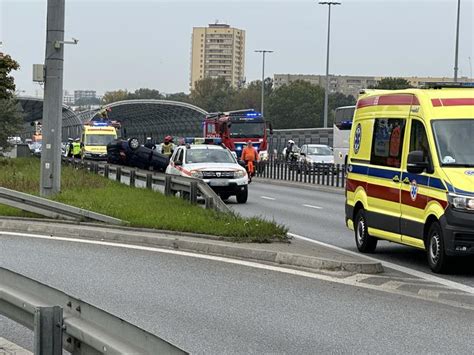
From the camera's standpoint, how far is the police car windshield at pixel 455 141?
37.5ft

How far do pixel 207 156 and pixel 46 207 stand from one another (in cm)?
1071

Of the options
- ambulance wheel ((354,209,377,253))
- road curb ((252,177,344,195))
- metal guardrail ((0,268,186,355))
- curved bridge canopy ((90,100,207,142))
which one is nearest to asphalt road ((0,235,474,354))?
metal guardrail ((0,268,186,355))

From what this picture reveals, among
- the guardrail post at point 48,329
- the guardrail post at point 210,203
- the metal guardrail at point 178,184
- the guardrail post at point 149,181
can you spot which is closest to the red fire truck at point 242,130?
the metal guardrail at point 178,184

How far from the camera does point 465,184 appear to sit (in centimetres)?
1095

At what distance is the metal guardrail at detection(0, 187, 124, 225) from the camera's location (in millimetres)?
15367

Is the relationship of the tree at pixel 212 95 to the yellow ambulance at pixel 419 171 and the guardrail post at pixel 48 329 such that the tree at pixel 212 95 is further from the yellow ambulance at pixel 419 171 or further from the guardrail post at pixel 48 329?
the guardrail post at pixel 48 329

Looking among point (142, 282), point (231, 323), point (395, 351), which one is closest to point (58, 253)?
point (142, 282)

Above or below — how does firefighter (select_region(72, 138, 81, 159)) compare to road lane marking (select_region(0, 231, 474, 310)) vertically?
above

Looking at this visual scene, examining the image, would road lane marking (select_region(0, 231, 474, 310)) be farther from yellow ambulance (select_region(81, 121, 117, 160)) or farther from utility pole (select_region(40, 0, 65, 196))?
yellow ambulance (select_region(81, 121, 117, 160))

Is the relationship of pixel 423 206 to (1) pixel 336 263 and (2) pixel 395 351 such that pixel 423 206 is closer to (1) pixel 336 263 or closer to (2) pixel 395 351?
(1) pixel 336 263

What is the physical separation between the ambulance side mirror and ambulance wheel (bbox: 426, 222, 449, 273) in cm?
79

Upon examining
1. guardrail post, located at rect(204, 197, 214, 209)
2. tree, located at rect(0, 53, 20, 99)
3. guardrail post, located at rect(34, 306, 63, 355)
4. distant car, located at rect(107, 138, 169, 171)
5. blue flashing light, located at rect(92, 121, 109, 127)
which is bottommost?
guardrail post, located at rect(204, 197, 214, 209)

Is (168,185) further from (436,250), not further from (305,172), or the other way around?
(305,172)

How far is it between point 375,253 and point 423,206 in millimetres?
2350
